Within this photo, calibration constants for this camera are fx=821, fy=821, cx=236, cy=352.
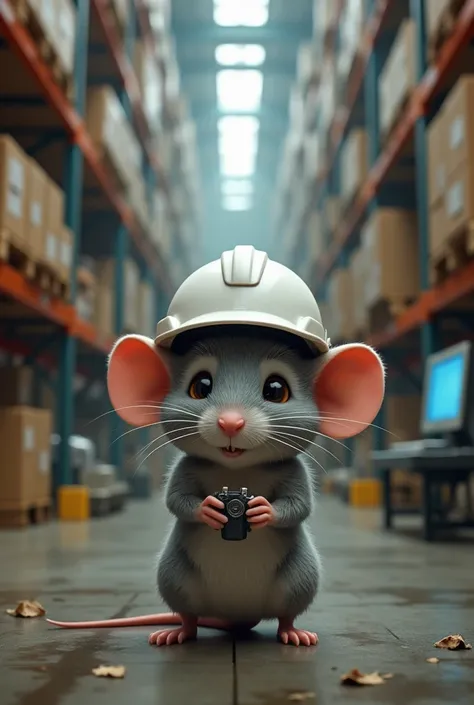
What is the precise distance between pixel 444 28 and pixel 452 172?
1.40 meters

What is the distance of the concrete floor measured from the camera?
171cm

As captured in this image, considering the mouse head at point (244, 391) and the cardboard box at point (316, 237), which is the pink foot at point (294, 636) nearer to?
the mouse head at point (244, 391)

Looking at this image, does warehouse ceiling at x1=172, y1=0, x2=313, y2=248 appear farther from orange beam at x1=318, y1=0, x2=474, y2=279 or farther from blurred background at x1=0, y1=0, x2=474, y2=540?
orange beam at x1=318, y1=0, x2=474, y2=279

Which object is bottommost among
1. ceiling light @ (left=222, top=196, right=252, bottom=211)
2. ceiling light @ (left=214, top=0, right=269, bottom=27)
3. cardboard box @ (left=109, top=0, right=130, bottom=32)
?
cardboard box @ (left=109, top=0, right=130, bottom=32)

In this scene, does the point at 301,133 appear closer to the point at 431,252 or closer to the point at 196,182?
the point at 196,182

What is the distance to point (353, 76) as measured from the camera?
37.9 feet

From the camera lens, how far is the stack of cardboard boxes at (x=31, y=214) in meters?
5.78

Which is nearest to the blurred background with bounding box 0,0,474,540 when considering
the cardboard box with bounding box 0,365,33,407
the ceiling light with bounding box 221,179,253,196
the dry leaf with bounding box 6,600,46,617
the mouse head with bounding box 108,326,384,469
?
the cardboard box with bounding box 0,365,33,407

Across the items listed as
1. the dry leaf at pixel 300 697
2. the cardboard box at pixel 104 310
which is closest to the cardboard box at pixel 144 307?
the cardboard box at pixel 104 310

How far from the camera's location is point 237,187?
29.7 metres

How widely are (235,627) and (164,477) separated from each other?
1.62 ft

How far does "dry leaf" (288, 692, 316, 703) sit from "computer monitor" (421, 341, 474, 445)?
12.8ft

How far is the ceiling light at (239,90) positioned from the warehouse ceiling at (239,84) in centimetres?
3

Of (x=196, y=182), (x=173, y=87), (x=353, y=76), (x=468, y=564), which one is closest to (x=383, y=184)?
(x=353, y=76)
